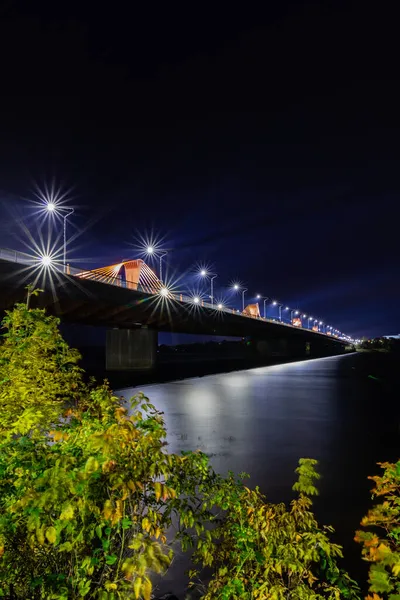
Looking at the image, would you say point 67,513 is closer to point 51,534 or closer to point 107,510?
point 51,534

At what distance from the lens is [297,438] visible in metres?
18.5

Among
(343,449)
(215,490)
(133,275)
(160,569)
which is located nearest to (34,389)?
(215,490)

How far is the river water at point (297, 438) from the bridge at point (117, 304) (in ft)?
49.4

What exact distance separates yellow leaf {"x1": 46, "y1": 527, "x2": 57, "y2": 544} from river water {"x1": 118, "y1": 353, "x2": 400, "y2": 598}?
446 centimetres

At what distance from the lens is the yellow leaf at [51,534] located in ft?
9.36

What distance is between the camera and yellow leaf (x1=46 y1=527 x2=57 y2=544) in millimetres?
2854

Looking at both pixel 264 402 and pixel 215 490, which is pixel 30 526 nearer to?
pixel 215 490

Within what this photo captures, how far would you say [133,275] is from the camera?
300 ft

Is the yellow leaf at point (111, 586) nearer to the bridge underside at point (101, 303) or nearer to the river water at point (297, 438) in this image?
the river water at point (297, 438)

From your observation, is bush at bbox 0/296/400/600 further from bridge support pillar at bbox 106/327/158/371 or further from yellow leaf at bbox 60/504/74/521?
bridge support pillar at bbox 106/327/158/371

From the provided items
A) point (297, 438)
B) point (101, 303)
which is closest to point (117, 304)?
point (101, 303)

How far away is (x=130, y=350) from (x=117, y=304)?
2022 centimetres

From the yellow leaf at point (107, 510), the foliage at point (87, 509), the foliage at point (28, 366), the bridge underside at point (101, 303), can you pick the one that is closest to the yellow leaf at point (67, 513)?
the foliage at point (87, 509)

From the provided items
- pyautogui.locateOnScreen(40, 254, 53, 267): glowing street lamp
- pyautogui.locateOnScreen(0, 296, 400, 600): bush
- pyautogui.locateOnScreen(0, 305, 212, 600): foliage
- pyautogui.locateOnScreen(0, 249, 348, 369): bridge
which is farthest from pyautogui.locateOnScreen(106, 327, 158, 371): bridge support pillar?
pyautogui.locateOnScreen(0, 305, 212, 600): foliage
